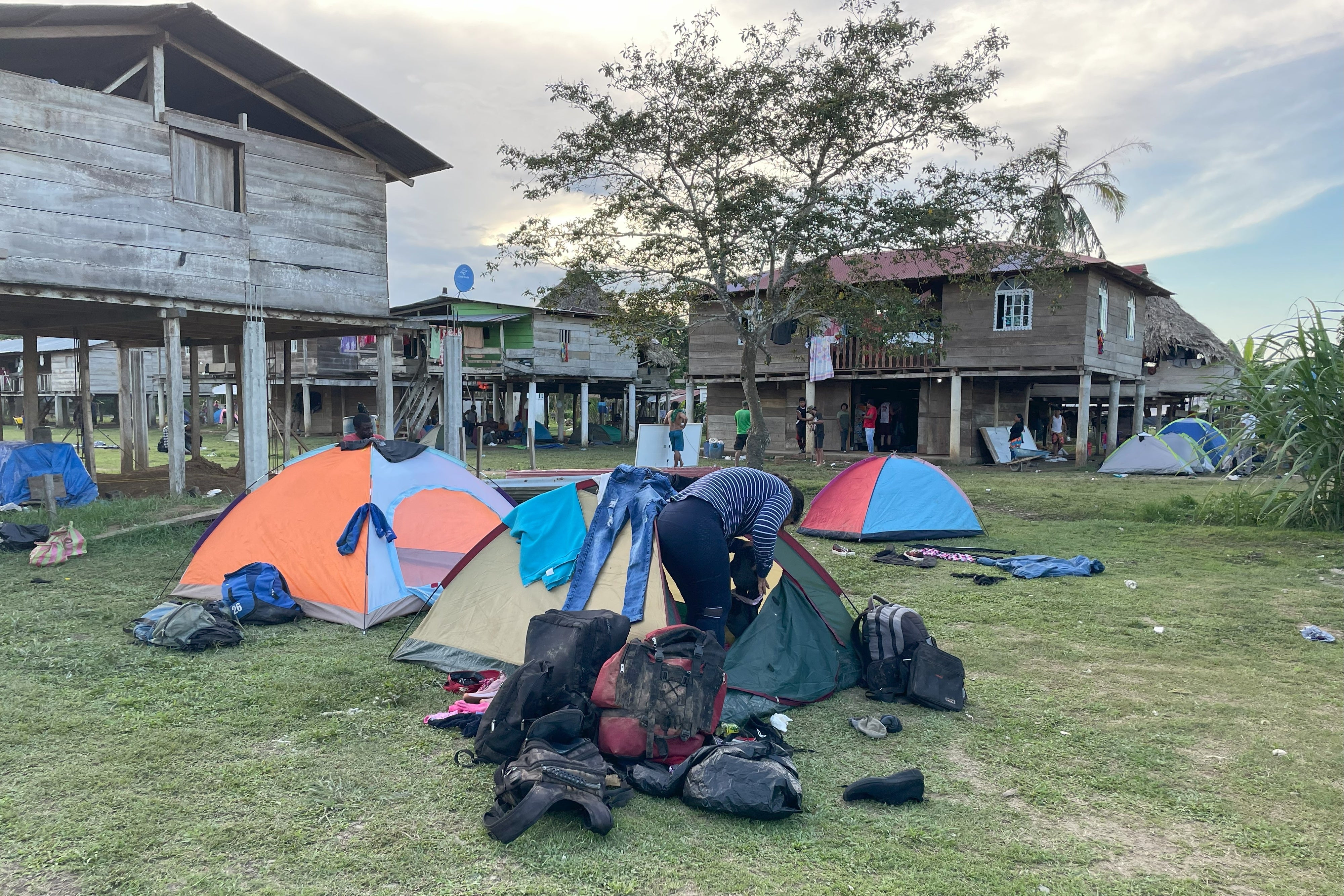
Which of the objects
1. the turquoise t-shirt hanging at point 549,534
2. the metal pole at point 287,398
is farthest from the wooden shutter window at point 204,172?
the turquoise t-shirt hanging at point 549,534

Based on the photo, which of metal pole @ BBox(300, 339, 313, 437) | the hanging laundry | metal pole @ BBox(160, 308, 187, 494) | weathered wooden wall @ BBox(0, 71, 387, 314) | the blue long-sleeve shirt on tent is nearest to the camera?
the blue long-sleeve shirt on tent

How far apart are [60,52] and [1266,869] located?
44.3ft

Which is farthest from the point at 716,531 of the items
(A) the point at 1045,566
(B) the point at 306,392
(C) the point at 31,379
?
(B) the point at 306,392

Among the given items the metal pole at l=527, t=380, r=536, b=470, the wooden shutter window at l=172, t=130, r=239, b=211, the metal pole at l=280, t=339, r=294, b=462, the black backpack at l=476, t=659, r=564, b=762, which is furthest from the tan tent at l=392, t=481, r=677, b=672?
the metal pole at l=280, t=339, r=294, b=462

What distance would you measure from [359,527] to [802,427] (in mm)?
17856

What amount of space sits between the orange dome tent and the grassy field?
12.9 inches

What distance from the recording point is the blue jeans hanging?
15.5 ft

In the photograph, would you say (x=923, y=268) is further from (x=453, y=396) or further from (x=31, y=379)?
(x=31, y=379)

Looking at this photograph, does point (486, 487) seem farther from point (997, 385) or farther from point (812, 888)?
point (997, 385)

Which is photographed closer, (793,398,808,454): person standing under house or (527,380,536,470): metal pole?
(527,380,536,470): metal pole

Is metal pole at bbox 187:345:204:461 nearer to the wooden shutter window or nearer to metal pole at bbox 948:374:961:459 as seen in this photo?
the wooden shutter window

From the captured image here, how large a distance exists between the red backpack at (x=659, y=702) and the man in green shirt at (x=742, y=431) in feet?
51.5

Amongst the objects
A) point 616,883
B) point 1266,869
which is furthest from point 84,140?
point 1266,869

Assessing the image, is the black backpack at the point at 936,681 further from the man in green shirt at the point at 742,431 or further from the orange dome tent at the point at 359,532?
the man in green shirt at the point at 742,431
